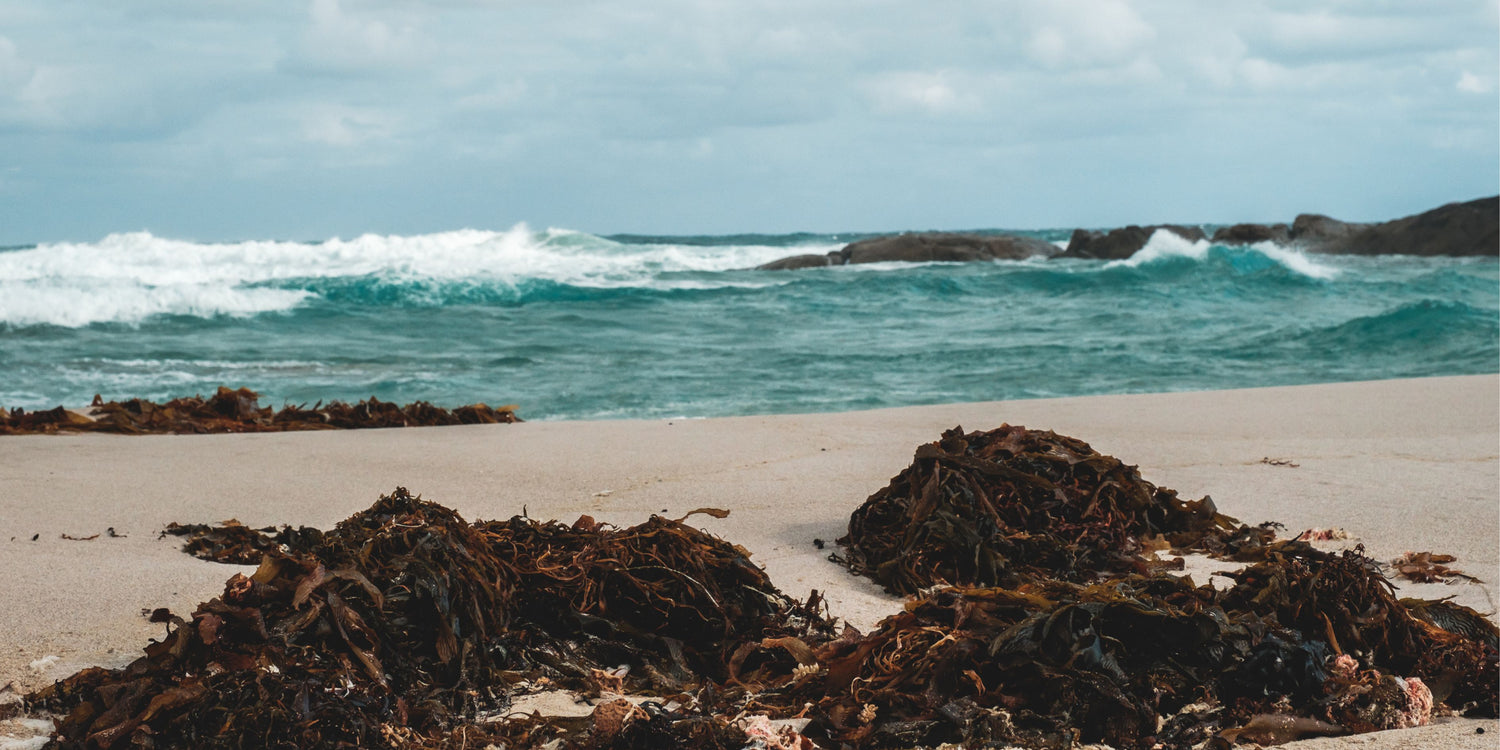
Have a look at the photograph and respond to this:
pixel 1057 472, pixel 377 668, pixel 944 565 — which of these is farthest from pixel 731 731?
pixel 1057 472

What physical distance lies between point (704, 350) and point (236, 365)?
4.59 meters

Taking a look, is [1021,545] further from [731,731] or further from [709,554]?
[731,731]

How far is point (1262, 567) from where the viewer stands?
9.00 ft

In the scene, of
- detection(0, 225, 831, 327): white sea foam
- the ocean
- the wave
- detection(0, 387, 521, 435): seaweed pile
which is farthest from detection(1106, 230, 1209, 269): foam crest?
detection(0, 387, 521, 435): seaweed pile

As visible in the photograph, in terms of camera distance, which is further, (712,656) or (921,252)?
(921,252)

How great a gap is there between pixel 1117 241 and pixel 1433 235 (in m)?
7.87

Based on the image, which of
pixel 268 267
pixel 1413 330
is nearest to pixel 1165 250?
pixel 1413 330

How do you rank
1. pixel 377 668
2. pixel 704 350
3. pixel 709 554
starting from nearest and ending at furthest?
pixel 377 668
pixel 709 554
pixel 704 350

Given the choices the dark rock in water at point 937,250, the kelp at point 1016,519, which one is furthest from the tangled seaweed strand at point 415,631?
the dark rock in water at point 937,250

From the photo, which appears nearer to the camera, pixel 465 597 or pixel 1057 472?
pixel 465 597

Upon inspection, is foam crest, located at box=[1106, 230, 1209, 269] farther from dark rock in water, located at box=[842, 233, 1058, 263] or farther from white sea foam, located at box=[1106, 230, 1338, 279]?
dark rock in water, located at box=[842, 233, 1058, 263]

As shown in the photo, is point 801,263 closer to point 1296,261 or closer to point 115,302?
point 1296,261

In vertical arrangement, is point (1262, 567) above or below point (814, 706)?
above

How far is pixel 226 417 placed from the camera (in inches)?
249
